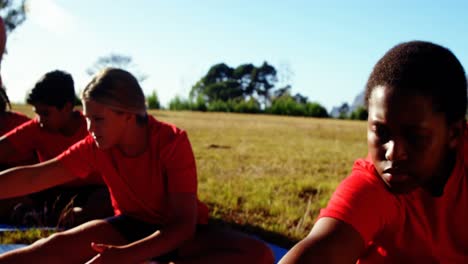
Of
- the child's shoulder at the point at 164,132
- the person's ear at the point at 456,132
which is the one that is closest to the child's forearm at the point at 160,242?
the child's shoulder at the point at 164,132

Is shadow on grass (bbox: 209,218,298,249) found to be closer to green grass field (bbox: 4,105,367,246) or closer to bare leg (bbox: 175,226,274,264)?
green grass field (bbox: 4,105,367,246)

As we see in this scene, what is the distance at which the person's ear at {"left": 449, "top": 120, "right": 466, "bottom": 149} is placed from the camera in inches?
55.5

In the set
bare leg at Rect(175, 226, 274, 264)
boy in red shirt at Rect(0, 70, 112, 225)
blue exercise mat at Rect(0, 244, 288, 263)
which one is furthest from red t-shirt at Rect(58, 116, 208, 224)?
boy in red shirt at Rect(0, 70, 112, 225)

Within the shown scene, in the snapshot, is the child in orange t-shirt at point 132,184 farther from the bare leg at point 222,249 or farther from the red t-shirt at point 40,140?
the red t-shirt at point 40,140

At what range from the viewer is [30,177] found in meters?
2.56

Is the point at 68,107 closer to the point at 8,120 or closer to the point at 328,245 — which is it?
the point at 8,120

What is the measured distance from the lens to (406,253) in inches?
56.7

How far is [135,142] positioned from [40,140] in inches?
55.2

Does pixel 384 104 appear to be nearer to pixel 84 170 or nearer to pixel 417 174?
pixel 417 174

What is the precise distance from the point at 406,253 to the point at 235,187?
11.7ft

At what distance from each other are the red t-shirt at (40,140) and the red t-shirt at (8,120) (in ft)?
1.77

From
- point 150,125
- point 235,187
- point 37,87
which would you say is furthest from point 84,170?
point 235,187

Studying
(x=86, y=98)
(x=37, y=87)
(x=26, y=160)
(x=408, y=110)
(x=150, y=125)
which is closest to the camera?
(x=408, y=110)

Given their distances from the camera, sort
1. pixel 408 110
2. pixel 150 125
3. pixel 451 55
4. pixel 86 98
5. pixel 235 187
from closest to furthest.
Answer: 1. pixel 408 110
2. pixel 451 55
3. pixel 86 98
4. pixel 150 125
5. pixel 235 187
